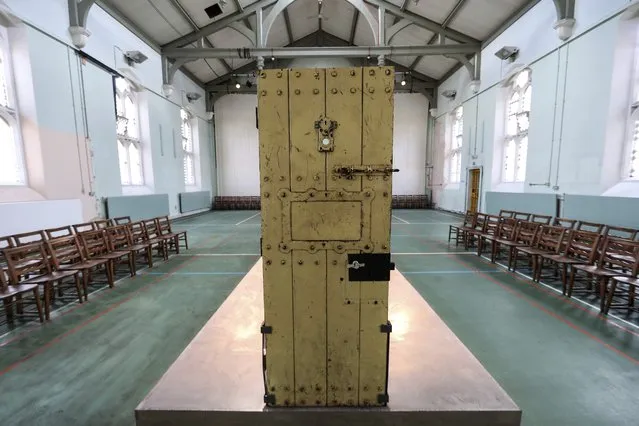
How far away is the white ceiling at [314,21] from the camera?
8.38 metres

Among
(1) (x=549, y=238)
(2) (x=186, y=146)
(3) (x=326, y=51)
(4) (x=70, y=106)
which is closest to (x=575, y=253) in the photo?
(1) (x=549, y=238)

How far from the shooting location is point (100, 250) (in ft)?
16.2

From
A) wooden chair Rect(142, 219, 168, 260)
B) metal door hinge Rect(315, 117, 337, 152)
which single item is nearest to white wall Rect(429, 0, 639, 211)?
metal door hinge Rect(315, 117, 337, 152)

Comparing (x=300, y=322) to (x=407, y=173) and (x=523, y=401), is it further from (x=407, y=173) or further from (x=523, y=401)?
(x=407, y=173)

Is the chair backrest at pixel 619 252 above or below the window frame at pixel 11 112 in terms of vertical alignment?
below

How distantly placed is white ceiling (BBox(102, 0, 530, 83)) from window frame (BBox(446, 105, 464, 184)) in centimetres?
229

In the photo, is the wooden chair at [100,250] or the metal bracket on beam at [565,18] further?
the metal bracket on beam at [565,18]

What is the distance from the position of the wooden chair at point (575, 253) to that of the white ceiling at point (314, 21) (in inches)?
267

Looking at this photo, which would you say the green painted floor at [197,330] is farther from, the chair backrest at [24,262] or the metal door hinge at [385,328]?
the metal door hinge at [385,328]

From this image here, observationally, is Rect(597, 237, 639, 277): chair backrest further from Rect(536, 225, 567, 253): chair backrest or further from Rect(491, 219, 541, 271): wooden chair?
Rect(491, 219, 541, 271): wooden chair

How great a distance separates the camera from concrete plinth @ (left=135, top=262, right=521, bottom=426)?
1.60 metres

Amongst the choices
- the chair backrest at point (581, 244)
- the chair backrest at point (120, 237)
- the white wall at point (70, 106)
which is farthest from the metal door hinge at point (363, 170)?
the white wall at point (70, 106)

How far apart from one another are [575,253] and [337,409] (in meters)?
4.96

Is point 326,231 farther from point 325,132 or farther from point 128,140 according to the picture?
point 128,140
